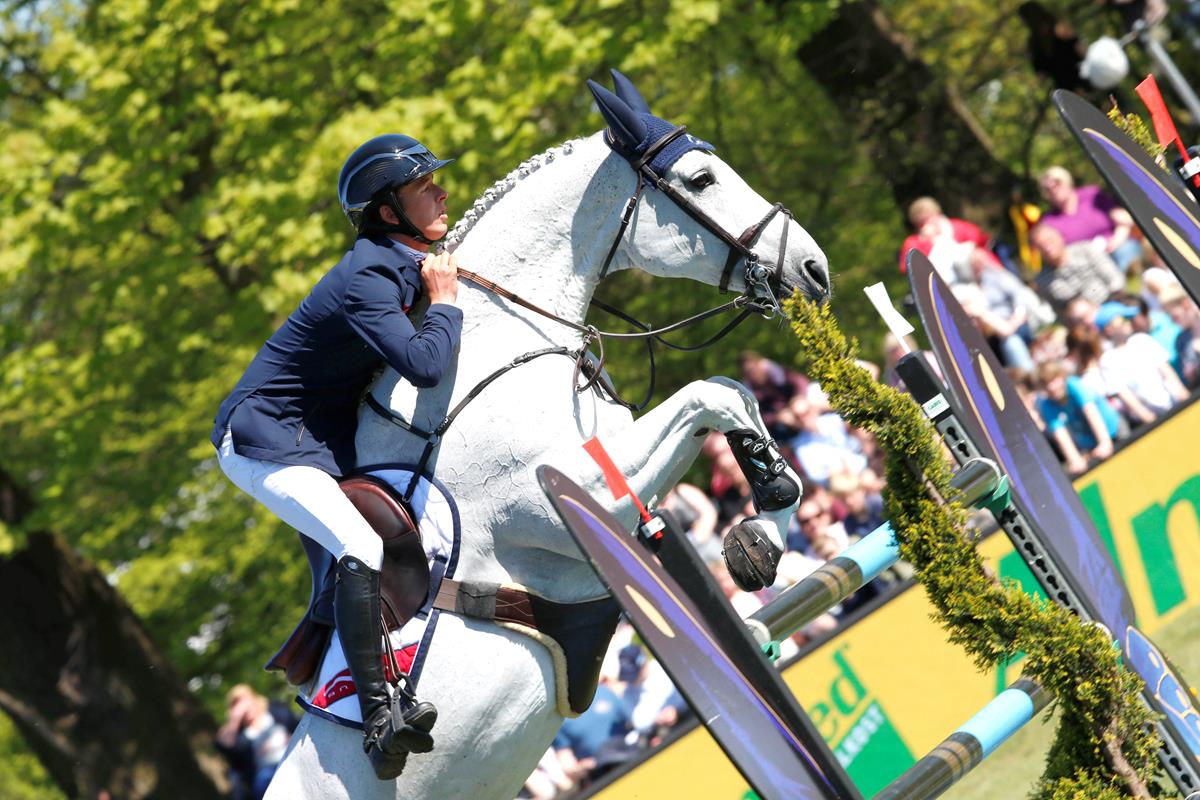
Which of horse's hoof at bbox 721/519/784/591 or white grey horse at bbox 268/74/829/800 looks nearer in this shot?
horse's hoof at bbox 721/519/784/591


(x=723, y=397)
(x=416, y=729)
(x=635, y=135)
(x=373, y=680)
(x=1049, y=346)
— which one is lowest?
(x=1049, y=346)

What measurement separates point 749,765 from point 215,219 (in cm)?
810

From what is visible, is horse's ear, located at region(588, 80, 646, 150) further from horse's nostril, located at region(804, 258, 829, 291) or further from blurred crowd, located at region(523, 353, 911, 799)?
blurred crowd, located at region(523, 353, 911, 799)

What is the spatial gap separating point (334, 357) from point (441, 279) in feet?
1.22

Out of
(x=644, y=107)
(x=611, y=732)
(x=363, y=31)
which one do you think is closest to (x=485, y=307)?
(x=644, y=107)

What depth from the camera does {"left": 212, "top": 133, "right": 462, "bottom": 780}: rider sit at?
3.86 metres

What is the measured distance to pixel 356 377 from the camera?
4.12 metres

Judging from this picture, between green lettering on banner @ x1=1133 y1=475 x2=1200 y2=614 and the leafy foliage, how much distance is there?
3808mm

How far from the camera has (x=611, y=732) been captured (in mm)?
7375

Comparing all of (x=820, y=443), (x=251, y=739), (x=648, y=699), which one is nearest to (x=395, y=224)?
(x=648, y=699)

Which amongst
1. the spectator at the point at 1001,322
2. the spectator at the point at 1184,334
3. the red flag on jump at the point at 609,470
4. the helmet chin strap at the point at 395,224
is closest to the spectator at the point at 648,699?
the spectator at the point at 1001,322

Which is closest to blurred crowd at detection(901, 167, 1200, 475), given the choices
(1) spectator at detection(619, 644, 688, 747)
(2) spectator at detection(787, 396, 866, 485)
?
(2) spectator at detection(787, 396, 866, 485)

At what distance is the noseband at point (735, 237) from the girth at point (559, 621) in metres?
0.96

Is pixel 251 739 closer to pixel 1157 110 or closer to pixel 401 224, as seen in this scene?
pixel 401 224
